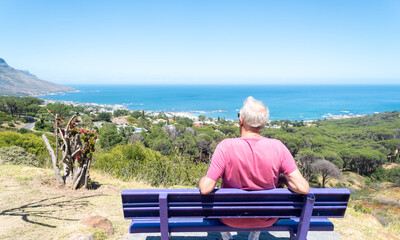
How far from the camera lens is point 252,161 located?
6.85 ft

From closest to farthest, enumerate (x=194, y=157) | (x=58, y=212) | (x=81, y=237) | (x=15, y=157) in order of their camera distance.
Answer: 1. (x=81, y=237)
2. (x=58, y=212)
3. (x=15, y=157)
4. (x=194, y=157)

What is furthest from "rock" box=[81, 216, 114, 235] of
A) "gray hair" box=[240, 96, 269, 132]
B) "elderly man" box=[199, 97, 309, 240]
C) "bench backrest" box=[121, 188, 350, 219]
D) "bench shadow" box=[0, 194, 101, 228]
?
"gray hair" box=[240, 96, 269, 132]

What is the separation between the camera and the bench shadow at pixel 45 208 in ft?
13.2

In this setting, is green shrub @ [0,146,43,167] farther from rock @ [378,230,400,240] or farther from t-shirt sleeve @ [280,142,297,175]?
rock @ [378,230,400,240]

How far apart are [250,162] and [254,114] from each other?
1.44 feet

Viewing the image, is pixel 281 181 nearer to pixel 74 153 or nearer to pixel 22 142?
pixel 74 153

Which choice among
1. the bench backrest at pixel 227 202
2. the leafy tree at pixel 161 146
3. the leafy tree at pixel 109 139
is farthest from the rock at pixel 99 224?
the leafy tree at pixel 109 139

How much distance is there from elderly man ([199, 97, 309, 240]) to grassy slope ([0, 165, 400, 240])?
2.23 m

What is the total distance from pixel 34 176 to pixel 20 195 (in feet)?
5.70

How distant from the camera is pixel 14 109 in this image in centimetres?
5434

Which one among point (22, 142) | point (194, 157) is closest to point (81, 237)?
point (22, 142)

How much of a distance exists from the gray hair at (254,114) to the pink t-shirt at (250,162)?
0.14 m

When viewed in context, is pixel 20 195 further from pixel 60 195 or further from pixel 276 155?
pixel 276 155

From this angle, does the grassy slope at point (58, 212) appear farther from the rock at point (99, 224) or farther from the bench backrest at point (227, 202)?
the bench backrest at point (227, 202)
